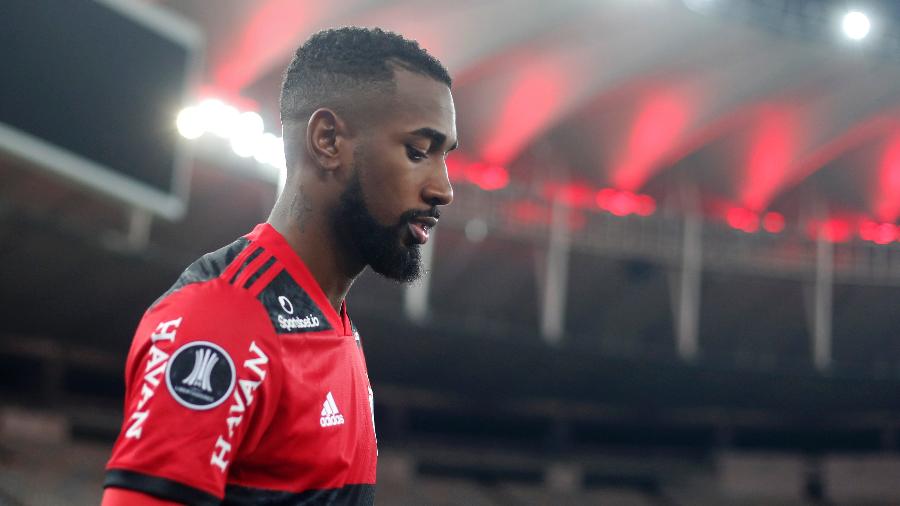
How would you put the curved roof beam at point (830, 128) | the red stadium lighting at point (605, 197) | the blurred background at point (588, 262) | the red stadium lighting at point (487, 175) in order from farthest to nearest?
the red stadium lighting at point (605, 197), the red stadium lighting at point (487, 175), the curved roof beam at point (830, 128), the blurred background at point (588, 262)

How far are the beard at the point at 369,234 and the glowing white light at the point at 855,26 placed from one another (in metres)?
22.4

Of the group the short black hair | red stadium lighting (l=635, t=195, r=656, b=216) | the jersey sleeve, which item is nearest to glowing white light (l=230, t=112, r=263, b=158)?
red stadium lighting (l=635, t=195, r=656, b=216)

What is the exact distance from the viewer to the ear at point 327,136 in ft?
6.15

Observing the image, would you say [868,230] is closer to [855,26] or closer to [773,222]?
[773,222]

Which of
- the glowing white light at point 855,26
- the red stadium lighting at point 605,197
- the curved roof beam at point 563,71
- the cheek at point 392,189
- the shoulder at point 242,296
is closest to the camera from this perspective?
the shoulder at point 242,296

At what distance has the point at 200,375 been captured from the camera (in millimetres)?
1516

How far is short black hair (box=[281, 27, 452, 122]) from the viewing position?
1.89m

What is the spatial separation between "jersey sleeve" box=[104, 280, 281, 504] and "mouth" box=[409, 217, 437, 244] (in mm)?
388

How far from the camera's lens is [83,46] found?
8344mm

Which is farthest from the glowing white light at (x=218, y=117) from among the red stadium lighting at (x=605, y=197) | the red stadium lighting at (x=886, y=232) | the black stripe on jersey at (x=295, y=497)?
the red stadium lighting at (x=886, y=232)

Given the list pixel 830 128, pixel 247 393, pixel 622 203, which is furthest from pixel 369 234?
pixel 830 128

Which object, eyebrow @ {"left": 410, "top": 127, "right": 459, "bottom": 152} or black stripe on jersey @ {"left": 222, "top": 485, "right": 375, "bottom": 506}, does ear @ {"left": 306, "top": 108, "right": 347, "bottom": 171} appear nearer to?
eyebrow @ {"left": 410, "top": 127, "right": 459, "bottom": 152}

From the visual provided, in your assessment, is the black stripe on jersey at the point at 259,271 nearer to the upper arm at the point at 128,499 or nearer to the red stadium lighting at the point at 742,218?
the upper arm at the point at 128,499

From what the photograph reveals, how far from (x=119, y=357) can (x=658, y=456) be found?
1252 centimetres
